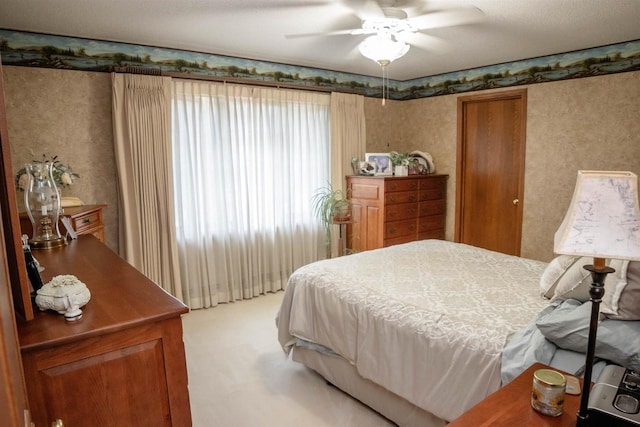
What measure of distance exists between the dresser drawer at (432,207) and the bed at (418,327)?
1.78m

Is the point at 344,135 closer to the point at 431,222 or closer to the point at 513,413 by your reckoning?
the point at 431,222

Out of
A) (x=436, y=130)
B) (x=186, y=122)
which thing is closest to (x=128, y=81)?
(x=186, y=122)

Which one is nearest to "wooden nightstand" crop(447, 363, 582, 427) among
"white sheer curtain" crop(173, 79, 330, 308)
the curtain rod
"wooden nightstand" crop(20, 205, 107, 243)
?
"wooden nightstand" crop(20, 205, 107, 243)

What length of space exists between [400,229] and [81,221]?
123 inches

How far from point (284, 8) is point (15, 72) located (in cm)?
212

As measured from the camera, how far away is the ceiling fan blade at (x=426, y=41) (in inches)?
124

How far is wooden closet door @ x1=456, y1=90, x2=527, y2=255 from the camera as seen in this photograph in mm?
4418

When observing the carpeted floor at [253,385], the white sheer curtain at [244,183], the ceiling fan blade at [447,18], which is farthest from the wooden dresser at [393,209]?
the ceiling fan blade at [447,18]

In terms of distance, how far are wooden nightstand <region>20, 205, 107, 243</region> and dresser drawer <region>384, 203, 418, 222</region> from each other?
2760 mm

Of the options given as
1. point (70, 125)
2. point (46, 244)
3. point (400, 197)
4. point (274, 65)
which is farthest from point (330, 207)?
point (46, 244)

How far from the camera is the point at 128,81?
11.0ft

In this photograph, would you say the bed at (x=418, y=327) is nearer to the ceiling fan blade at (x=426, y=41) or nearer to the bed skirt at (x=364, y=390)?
the bed skirt at (x=364, y=390)

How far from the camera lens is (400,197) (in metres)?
4.54

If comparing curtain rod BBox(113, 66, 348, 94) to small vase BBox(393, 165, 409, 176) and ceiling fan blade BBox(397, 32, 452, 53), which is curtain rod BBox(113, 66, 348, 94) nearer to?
small vase BBox(393, 165, 409, 176)
